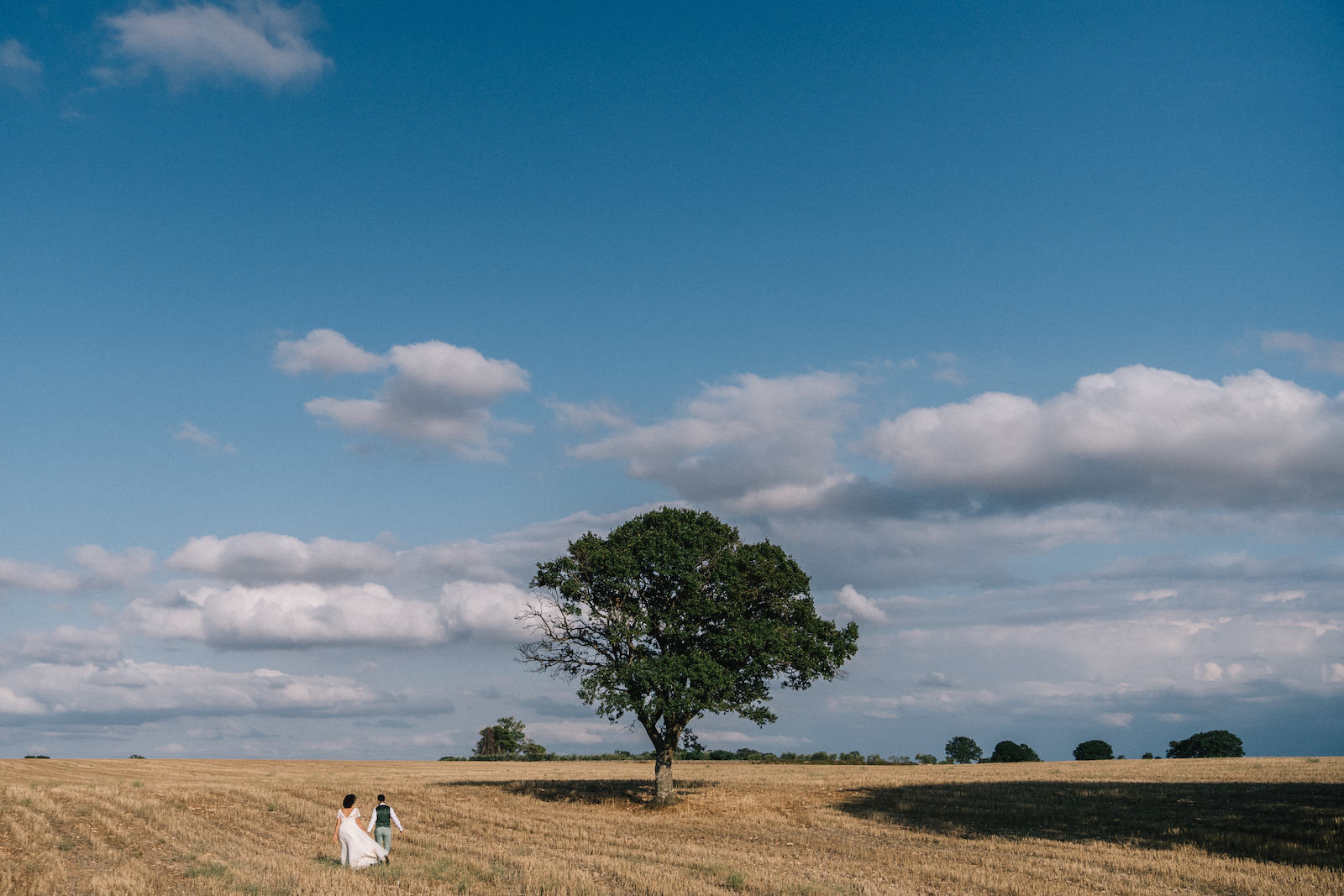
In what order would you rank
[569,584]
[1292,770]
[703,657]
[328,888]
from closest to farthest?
[328,888]
[703,657]
[569,584]
[1292,770]

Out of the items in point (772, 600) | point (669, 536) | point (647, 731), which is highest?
point (669, 536)

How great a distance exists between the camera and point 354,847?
26078 mm

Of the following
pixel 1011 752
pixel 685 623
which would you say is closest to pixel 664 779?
pixel 685 623

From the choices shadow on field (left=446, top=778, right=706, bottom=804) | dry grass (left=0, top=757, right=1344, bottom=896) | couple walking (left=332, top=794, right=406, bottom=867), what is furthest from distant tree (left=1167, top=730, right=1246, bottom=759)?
couple walking (left=332, top=794, right=406, bottom=867)

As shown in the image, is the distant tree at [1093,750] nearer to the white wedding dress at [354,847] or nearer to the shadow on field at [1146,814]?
the shadow on field at [1146,814]

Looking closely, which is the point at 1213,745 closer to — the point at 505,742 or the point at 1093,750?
the point at 1093,750

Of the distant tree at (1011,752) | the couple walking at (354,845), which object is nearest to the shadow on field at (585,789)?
the couple walking at (354,845)

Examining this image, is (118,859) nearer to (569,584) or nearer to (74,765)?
(569,584)

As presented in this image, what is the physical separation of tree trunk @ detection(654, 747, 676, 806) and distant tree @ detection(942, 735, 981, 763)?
10042 cm

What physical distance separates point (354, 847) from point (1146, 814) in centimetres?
3329

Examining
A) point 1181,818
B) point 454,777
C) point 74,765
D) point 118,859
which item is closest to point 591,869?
point 118,859

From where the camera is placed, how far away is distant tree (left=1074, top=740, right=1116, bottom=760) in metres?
124

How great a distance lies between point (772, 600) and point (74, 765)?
7202cm

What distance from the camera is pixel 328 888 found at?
2206 centimetres
